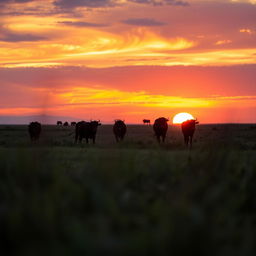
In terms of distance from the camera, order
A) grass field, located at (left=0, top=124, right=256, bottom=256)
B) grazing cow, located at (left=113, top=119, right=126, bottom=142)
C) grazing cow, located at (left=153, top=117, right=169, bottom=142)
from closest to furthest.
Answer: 1. grass field, located at (left=0, top=124, right=256, bottom=256)
2. grazing cow, located at (left=153, top=117, right=169, bottom=142)
3. grazing cow, located at (left=113, top=119, right=126, bottom=142)

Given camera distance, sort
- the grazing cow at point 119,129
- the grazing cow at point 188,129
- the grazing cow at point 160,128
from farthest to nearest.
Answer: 1. the grazing cow at point 119,129
2. the grazing cow at point 160,128
3. the grazing cow at point 188,129

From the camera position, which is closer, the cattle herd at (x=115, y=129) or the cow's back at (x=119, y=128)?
the cattle herd at (x=115, y=129)

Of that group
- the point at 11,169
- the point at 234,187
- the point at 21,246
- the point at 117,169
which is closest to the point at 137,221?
the point at 21,246

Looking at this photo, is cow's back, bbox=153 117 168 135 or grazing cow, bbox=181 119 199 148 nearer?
grazing cow, bbox=181 119 199 148

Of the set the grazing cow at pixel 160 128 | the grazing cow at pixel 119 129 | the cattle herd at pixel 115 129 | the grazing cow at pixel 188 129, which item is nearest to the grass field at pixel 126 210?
the grazing cow at pixel 188 129

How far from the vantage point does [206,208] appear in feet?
20.3

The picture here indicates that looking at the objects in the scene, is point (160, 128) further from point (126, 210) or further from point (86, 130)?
point (126, 210)

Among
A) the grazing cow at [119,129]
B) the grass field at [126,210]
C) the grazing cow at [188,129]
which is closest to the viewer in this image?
the grass field at [126,210]

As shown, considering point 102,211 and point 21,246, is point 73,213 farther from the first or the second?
point 21,246

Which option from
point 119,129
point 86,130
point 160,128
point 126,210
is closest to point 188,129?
point 160,128

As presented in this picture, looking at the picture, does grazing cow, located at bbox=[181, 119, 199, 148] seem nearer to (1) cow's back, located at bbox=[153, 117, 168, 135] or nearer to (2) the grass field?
(1) cow's back, located at bbox=[153, 117, 168, 135]

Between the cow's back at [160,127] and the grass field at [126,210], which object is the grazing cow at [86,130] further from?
the grass field at [126,210]

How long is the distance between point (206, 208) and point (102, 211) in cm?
127

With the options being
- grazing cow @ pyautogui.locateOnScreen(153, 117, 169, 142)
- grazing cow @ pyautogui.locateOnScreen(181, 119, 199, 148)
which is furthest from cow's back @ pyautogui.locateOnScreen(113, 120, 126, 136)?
grazing cow @ pyautogui.locateOnScreen(181, 119, 199, 148)
